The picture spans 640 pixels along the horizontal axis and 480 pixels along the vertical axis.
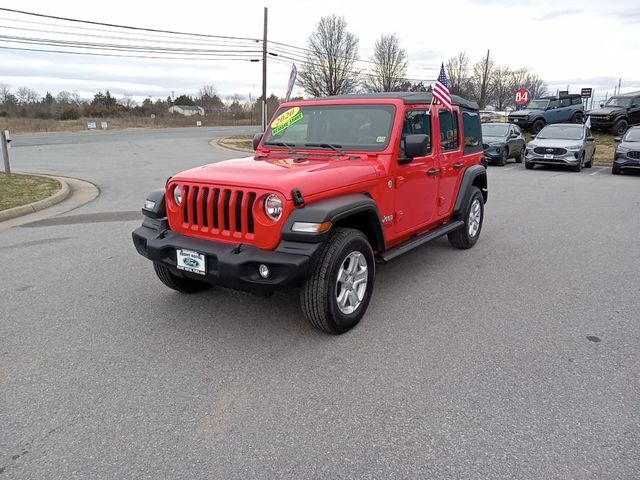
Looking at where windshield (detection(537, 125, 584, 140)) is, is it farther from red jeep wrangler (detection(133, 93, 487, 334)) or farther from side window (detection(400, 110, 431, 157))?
side window (detection(400, 110, 431, 157))

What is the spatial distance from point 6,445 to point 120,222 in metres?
5.61

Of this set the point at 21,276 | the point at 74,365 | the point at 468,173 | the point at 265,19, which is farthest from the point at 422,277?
Result: the point at 265,19

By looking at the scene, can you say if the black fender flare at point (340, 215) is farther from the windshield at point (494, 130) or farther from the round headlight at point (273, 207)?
the windshield at point (494, 130)

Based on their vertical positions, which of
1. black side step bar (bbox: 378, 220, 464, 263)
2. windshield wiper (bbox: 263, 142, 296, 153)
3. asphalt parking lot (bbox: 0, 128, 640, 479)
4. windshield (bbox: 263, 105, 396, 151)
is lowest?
asphalt parking lot (bbox: 0, 128, 640, 479)

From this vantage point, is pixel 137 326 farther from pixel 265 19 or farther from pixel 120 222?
pixel 265 19

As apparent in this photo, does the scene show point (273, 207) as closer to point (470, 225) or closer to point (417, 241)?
point (417, 241)

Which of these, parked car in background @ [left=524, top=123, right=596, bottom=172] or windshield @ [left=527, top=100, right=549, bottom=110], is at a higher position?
windshield @ [left=527, top=100, right=549, bottom=110]

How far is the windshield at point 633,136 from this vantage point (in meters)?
15.3

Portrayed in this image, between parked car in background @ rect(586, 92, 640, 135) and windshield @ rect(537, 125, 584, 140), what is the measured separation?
26.9 feet

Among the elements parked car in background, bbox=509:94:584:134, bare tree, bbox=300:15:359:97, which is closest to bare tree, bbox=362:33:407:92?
bare tree, bbox=300:15:359:97

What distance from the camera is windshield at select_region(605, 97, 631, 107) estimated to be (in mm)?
23916

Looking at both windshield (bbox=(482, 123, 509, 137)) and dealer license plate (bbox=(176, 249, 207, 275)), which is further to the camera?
windshield (bbox=(482, 123, 509, 137))

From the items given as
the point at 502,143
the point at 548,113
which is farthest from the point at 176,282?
the point at 548,113

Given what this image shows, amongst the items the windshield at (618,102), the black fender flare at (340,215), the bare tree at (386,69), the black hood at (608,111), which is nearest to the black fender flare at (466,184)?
the black fender flare at (340,215)
